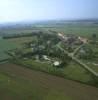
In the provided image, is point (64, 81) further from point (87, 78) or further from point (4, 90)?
point (4, 90)

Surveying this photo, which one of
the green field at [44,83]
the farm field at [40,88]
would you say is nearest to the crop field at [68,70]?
the green field at [44,83]

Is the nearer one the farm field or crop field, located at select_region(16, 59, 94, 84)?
the farm field

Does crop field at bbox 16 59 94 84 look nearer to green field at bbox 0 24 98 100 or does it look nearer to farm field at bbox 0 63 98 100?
green field at bbox 0 24 98 100

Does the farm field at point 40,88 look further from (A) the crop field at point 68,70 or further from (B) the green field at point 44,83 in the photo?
(A) the crop field at point 68,70

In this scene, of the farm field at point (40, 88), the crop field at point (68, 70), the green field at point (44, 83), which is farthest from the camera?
the crop field at point (68, 70)

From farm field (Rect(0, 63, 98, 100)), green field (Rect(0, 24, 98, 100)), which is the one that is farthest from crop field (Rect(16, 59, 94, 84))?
farm field (Rect(0, 63, 98, 100))

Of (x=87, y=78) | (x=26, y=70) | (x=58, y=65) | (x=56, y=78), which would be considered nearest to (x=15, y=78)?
(x=26, y=70)

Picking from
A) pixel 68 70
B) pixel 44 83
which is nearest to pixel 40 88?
pixel 44 83

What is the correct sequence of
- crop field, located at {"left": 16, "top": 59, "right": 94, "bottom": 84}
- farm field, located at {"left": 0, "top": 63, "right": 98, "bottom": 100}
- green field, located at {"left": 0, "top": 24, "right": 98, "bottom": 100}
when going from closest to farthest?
farm field, located at {"left": 0, "top": 63, "right": 98, "bottom": 100} → green field, located at {"left": 0, "top": 24, "right": 98, "bottom": 100} → crop field, located at {"left": 16, "top": 59, "right": 94, "bottom": 84}

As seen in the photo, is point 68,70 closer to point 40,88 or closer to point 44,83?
point 44,83
